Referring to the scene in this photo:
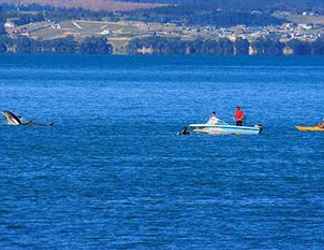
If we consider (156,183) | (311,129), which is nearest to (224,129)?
(311,129)

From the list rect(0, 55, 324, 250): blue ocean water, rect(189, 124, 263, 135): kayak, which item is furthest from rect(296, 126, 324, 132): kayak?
rect(189, 124, 263, 135): kayak

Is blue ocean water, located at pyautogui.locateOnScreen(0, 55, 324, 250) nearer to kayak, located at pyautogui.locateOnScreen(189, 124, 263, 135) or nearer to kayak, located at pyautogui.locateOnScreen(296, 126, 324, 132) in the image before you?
kayak, located at pyautogui.locateOnScreen(296, 126, 324, 132)

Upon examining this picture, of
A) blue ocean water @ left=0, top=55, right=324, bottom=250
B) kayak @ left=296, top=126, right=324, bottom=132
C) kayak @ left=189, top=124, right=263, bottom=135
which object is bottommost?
kayak @ left=296, top=126, right=324, bottom=132

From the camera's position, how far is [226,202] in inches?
1721

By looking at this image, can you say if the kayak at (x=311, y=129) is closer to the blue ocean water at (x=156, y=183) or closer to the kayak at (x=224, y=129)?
the blue ocean water at (x=156, y=183)

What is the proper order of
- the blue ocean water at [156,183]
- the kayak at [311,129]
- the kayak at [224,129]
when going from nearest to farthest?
the blue ocean water at [156,183] → the kayak at [224,129] → the kayak at [311,129]

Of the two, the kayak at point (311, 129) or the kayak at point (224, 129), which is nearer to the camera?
the kayak at point (224, 129)

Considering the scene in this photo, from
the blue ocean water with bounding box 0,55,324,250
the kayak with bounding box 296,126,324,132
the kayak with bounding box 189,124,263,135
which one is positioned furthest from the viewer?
the kayak with bounding box 296,126,324,132

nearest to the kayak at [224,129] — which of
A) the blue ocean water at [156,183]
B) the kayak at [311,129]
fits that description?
the blue ocean water at [156,183]

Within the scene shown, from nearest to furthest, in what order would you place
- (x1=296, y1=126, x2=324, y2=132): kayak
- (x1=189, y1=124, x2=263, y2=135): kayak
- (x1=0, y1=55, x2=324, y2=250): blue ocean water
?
1. (x1=0, y1=55, x2=324, y2=250): blue ocean water
2. (x1=189, y1=124, x2=263, y2=135): kayak
3. (x1=296, y1=126, x2=324, y2=132): kayak

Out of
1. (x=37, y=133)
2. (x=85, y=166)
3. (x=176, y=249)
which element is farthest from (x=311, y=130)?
(x=176, y=249)

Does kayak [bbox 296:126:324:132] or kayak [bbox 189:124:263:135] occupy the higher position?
kayak [bbox 189:124:263:135]

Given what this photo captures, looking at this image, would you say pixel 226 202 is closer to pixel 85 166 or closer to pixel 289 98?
pixel 85 166

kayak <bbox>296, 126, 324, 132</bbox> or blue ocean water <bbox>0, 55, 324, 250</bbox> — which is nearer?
blue ocean water <bbox>0, 55, 324, 250</bbox>
